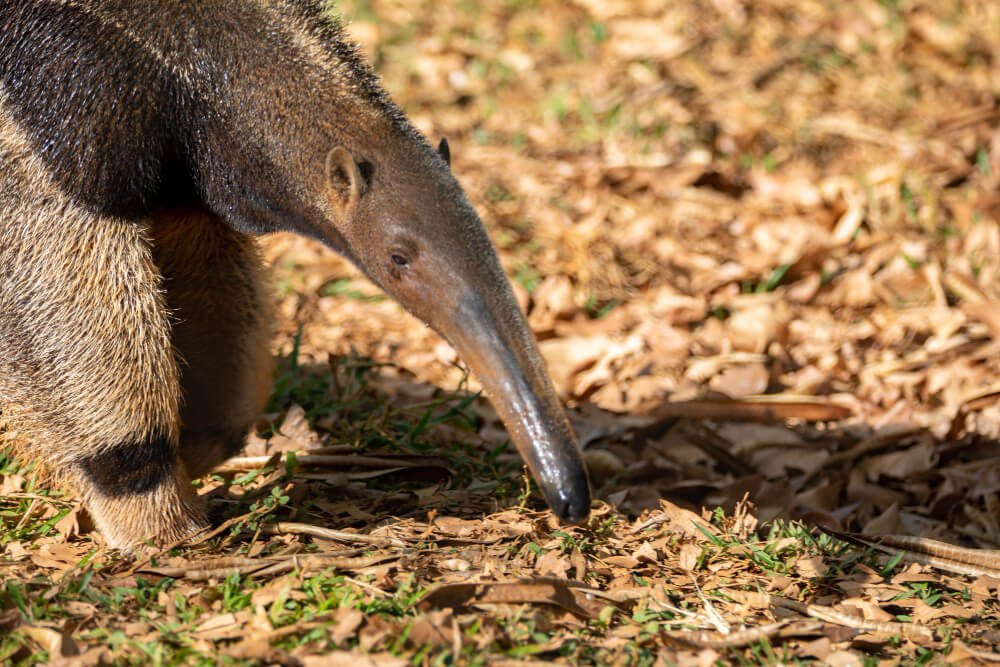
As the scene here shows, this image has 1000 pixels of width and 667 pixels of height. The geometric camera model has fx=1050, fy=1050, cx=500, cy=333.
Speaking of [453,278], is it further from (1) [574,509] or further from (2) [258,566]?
(2) [258,566]

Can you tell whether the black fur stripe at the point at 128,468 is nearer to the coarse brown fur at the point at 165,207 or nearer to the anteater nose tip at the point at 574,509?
the coarse brown fur at the point at 165,207

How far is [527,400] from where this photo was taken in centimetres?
334

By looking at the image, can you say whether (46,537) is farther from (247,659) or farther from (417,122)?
(417,122)

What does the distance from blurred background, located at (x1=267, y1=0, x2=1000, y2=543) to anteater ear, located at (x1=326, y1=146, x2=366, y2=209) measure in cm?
185

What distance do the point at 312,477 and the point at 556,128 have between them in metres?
4.64

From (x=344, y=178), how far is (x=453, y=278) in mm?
529

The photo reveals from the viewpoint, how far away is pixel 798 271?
6727 millimetres

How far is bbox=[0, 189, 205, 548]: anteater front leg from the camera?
3461 millimetres

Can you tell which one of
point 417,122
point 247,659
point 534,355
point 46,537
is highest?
point 417,122

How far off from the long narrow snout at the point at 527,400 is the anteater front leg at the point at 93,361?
3.71 ft

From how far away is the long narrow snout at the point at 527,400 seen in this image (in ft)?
11.0

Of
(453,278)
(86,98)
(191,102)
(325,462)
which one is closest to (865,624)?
(453,278)

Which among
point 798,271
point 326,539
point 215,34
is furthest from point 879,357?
point 215,34

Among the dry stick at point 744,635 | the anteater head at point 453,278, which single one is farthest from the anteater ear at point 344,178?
the dry stick at point 744,635
